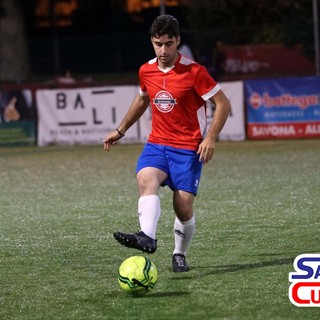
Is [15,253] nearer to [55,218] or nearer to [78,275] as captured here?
[78,275]

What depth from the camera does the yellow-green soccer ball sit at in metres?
7.99

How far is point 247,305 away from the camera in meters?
7.60

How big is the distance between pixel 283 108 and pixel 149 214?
15.5 metres

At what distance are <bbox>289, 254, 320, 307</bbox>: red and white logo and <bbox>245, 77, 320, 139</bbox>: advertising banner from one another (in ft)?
50.5

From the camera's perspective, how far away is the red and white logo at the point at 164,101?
8953mm

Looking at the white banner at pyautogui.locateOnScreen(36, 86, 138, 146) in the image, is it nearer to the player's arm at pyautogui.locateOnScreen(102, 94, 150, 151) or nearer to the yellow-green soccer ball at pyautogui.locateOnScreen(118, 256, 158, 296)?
the player's arm at pyautogui.locateOnScreen(102, 94, 150, 151)

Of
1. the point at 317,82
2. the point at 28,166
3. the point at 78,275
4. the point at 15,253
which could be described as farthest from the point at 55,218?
the point at 317,82

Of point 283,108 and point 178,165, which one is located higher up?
point 178,165

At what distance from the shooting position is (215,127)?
8.86 meters

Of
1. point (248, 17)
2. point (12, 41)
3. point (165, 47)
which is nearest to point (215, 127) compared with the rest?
point (165, 47)

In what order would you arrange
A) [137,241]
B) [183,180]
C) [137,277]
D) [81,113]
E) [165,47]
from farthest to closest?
1. [81,113]
2. [183,180]
3. [165,47]
4. [137,241]
5. [137,277]

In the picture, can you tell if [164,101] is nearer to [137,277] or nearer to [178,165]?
[178,165]

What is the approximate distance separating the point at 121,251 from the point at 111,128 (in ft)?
47.9

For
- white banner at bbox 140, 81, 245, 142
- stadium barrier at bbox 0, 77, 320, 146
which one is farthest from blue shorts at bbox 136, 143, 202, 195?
white banner at bbox 140, 81, 245, 142
